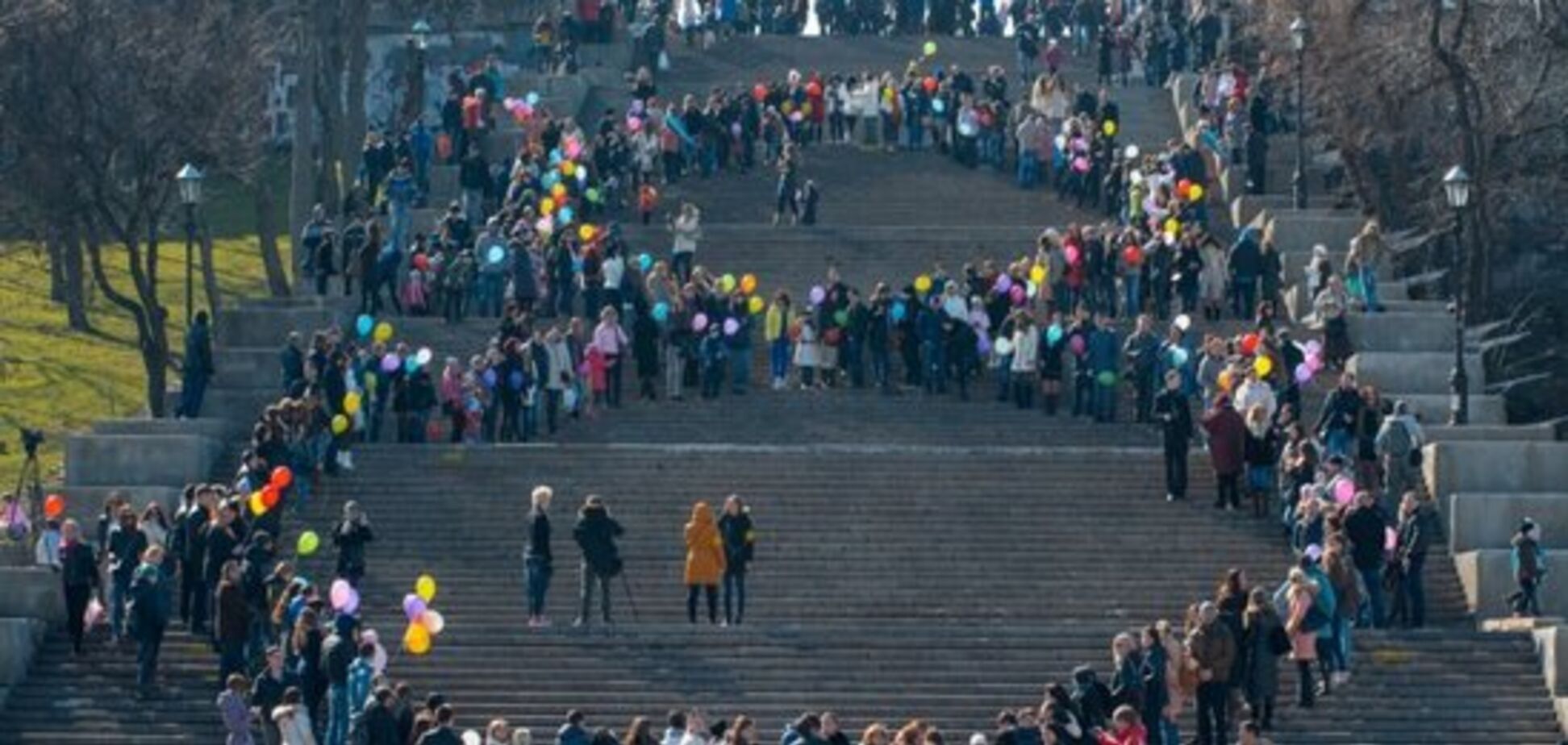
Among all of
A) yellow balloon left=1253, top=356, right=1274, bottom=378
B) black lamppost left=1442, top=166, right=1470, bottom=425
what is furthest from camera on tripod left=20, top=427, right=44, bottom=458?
black lamppost left=1442, top=166, right=1470, bottom=425

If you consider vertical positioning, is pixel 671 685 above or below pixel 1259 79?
below

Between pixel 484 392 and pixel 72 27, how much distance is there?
1264cm

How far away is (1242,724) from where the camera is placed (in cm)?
5675

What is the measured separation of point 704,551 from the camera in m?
64.0

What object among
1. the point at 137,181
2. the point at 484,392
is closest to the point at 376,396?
the point at 484,392

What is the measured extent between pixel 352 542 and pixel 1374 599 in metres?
10.7

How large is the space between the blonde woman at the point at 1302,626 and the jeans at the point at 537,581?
787 cm

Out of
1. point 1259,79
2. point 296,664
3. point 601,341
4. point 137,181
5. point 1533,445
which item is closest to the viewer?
point 296,664

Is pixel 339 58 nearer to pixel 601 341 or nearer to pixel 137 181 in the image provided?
pixel 137 181

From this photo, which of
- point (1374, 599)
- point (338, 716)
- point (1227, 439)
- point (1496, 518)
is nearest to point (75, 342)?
point (1227, 439)

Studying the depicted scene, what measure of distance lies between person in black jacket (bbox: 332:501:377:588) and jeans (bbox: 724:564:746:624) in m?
3.90

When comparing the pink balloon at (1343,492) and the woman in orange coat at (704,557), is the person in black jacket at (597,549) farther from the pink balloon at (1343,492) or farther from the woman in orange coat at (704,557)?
the pink balloon at (1343,492)

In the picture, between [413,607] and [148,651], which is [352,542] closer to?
[413,607]

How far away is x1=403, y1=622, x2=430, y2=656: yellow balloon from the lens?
63094 millimetres
